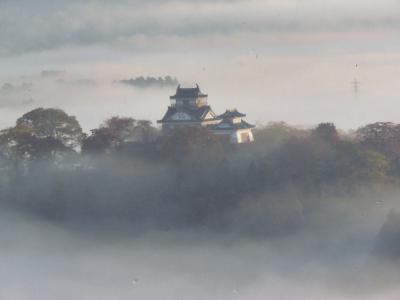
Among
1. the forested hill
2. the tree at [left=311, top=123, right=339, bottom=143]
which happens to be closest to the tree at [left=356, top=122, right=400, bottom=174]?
the forested hill

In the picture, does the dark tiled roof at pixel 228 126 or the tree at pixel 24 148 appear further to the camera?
the dark tiled roof at pixel 228 126

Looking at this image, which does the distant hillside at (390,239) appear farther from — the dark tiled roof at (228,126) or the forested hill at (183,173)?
the dark tiled roof at (228,126)

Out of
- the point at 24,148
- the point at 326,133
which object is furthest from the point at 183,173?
the point at 24,148

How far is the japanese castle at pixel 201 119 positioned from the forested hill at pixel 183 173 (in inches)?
42.1

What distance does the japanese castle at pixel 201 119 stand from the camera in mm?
66375

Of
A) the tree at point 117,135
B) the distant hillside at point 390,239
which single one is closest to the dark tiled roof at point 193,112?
the tree at point 117,135

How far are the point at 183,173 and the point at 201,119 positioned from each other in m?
7.59

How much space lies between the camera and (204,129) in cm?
6034

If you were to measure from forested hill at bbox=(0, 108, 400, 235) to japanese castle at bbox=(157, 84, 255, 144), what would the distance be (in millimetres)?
1069

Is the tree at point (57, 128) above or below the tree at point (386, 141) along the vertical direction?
above

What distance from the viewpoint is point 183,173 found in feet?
195

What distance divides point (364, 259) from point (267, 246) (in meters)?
5.43

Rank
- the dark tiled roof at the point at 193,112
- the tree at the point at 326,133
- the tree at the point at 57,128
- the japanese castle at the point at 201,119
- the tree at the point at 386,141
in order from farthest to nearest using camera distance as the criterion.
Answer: the dark tiled roof at the point at 193,112, the japanese castle at the point at 201,119, the tree at the point at 57,128, the tree at the point at 326,133, the tree at the point at 386,141

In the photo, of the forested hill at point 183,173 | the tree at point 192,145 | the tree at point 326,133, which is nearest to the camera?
the forested hill at point 183,173
